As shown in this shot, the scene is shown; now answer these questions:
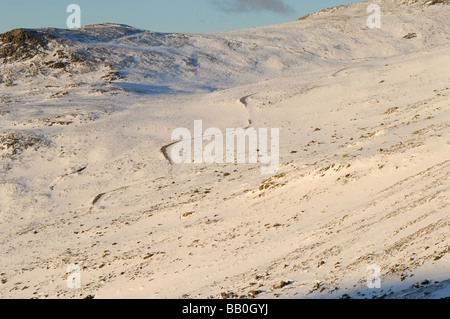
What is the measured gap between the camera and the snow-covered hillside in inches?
540

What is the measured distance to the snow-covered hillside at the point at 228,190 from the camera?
1371 centimetres

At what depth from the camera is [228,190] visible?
2395cm

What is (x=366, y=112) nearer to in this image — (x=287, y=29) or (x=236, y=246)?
(x=236, y=246)

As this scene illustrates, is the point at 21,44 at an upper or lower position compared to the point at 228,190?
upper

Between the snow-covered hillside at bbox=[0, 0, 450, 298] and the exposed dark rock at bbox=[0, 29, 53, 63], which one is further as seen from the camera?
the exposed dark rock at bbox=[0, 29, 53, 63]

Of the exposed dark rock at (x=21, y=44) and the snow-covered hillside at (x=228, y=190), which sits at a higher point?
the exposed dark rock at (x=21, y=44)

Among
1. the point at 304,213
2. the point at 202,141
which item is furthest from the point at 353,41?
the point at 304,213

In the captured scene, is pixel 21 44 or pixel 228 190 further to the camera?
pixel 21 44

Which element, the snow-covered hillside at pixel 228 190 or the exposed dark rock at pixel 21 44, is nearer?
the snow-covered hillside at pixel 228 190

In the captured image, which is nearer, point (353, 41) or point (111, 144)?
point (111, 144)

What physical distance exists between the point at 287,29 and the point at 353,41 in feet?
51.2
